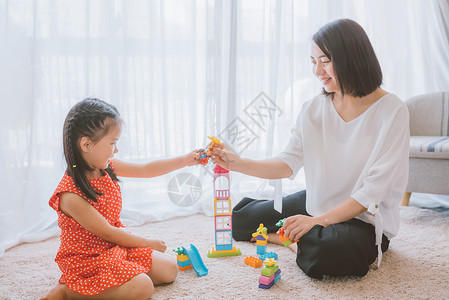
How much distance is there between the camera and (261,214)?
166cm

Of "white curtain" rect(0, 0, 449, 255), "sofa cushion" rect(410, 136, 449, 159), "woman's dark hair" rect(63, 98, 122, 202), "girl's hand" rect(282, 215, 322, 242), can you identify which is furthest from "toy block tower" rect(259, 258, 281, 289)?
"sofa cushion" rect(410, 136, 449, 159)

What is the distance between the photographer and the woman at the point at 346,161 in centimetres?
130

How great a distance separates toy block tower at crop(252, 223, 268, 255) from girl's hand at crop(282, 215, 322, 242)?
0.21 m

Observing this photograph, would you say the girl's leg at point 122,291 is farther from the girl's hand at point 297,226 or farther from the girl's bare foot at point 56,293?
the girl's hand at point 297,226

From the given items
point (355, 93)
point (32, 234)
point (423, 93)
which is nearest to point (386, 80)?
point (423, 93)

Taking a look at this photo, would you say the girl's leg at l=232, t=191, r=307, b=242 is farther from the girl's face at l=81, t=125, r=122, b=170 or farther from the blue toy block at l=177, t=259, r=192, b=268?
the girl's face at l=81, t=125, r=122, b=170

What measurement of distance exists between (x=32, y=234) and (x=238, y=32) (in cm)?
141

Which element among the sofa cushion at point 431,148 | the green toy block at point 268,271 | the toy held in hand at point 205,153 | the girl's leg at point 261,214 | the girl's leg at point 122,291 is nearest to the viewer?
the girl's leg at point 122,291

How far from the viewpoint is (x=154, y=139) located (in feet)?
6.82

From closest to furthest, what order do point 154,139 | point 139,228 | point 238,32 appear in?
point 139,228 → point 154,139 → point 238,32

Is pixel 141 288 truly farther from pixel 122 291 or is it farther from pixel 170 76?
pixel 170 76

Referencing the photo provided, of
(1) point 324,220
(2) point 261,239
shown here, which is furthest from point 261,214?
(1) point 324,220

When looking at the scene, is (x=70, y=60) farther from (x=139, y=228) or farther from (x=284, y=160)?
(x=284, y=160)

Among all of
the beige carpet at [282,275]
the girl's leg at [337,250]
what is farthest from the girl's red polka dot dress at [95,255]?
the girl's leg at [337,250]
